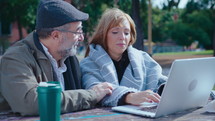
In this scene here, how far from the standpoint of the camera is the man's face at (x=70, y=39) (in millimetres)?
2566

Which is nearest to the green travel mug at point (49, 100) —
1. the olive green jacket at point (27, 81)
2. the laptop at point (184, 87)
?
the olive green jacket at point (27, 81)

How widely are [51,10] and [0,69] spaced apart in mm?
510

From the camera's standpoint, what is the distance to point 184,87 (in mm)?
2125

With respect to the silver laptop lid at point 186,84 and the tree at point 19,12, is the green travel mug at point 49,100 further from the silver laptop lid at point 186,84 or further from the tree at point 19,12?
the tree at point 19,12

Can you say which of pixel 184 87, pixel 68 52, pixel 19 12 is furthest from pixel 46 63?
pixel 19 12

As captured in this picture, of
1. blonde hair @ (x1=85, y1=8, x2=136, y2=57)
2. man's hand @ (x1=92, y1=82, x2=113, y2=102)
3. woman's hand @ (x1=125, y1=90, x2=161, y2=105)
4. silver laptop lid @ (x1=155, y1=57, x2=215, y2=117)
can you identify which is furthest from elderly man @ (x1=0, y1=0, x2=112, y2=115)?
silver laptop lid @ (x1=155, y1=57, x2=215, y2=117)

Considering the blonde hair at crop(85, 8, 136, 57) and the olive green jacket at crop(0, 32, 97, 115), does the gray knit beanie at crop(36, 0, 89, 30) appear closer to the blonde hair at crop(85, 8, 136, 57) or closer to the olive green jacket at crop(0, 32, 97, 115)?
the olive green jacket at crop(0, 32, 97, 115)

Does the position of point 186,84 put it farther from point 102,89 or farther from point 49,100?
point 49,100

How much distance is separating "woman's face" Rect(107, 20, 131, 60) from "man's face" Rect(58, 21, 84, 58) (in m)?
0.43

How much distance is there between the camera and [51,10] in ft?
8.17

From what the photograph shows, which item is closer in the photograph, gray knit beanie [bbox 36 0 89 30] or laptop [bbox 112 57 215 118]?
laptop [bbox 112 57 215 118]

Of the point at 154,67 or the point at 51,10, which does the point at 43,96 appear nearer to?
the point at 51,10

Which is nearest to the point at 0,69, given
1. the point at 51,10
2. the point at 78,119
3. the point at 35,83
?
the point at 35,83

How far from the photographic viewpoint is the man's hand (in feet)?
8.39
